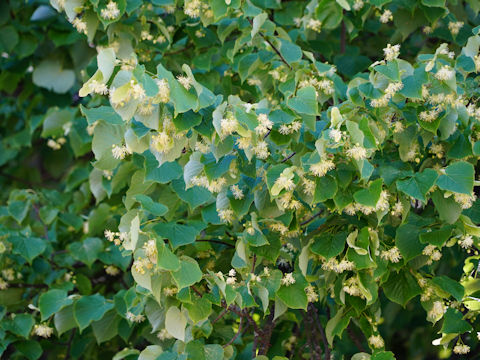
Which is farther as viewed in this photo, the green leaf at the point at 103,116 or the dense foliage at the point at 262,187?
the green leaf at the point at 103,116

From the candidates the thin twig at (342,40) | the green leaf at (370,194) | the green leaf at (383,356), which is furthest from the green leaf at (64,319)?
the thin twig at (342,40)

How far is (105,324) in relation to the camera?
2.91 m

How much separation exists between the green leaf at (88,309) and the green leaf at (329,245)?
1009 mm

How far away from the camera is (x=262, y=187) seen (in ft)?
7.36

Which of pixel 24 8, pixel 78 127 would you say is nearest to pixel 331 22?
pixel 78 127

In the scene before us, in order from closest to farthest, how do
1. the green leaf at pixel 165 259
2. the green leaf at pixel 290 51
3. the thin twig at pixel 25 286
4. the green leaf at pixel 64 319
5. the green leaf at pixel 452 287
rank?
the green leaf at pixel 165 259 < the green leaf at pixel 452 287 < the green leaf at pixel 290 51 < the green leaf at pixel 64 319 < the thin twig at pixel 25 286

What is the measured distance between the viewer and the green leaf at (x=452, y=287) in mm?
2234

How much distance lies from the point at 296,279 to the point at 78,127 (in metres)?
1.63

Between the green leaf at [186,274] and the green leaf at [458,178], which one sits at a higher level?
the green leaf at [186,274]

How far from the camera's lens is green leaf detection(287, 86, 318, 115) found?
2.08 metres

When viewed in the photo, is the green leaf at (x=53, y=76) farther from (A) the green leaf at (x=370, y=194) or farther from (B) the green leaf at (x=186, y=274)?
(A) the green leaf at (x=370, y=194)

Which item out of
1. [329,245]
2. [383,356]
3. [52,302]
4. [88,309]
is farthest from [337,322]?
[52,302]

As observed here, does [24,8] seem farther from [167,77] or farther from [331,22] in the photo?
[167,77]

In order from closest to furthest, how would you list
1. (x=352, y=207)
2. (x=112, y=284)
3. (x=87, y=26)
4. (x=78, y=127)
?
1. (x=352, y=207)
2. (x=87, y=26)
3. (x=78, y=127)
4. (x=112, y=284)
